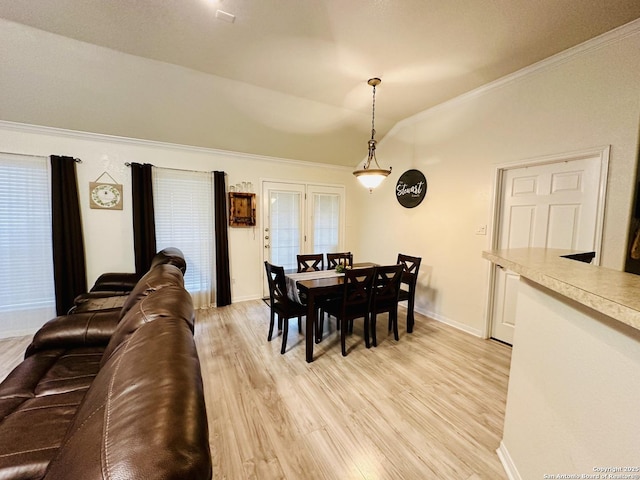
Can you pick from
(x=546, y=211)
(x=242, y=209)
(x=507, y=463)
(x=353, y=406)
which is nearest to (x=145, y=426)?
(x=353, y=406)

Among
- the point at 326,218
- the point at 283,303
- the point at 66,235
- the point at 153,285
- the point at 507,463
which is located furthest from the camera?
the point at 326,218

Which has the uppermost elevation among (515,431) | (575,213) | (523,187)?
(523,187)

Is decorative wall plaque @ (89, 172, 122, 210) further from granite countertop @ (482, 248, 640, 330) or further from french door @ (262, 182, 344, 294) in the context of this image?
granite countertop @ (482, 248, 640, 330)

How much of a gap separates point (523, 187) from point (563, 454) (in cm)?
Answer: 265

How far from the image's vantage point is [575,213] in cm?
243

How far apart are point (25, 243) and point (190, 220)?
1809mm

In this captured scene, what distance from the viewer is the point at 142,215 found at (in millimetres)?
3512

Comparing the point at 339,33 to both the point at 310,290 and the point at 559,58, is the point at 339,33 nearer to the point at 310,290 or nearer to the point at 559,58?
the point at 559,58

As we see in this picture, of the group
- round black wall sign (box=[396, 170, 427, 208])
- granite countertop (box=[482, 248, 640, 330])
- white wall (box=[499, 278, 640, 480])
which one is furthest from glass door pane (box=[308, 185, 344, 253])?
granite countertop (box=[482, 248, 640, 330])

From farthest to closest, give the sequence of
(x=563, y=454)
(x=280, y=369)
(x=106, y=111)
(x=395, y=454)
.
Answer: (x=106, y=111) → (x=280, y=369) → (x=395, y=454) → (x=563, y=454)

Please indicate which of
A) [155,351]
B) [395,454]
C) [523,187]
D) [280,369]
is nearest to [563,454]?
[395,454]

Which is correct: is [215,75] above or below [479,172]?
above

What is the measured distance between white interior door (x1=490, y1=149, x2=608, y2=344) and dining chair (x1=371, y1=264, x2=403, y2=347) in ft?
4.01

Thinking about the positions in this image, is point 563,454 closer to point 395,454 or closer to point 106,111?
point 395,454
